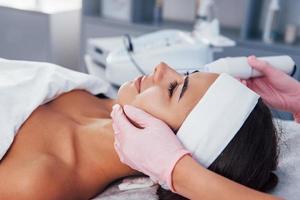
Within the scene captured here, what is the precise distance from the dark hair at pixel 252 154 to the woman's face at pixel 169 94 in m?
0.13

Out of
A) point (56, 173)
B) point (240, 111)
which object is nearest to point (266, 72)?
point (240, 111)

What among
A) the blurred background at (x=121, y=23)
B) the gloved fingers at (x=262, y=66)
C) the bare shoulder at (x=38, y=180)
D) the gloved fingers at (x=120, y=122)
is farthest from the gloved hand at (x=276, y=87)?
the blurred background at (x=121, y=23)

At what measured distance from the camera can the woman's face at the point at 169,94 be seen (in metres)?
1.00

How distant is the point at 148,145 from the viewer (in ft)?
2.89

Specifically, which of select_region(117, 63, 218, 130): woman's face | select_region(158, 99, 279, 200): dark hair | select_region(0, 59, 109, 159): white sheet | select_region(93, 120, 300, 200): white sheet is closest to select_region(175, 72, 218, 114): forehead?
select_region(117, 63, 218, 130): woman's face

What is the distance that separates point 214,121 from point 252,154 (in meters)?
0.12

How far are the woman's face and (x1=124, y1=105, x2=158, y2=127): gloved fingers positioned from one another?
3cm

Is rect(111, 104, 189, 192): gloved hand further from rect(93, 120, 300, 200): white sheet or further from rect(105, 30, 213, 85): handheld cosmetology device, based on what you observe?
rect(105, 30, 213, 85): handheld cosmetology device

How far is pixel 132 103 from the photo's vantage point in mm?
1058

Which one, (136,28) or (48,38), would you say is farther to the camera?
(48,38)

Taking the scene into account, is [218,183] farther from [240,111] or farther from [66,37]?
[66,37]

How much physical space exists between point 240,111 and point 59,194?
0.45 metres

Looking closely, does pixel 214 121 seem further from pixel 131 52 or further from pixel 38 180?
pixel 131 52

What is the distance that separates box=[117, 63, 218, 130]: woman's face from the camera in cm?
100
